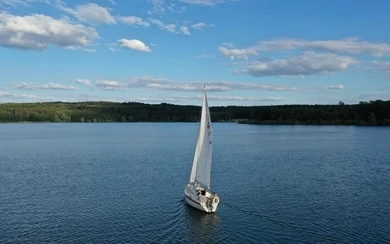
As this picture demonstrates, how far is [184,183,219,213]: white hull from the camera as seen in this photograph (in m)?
39.4

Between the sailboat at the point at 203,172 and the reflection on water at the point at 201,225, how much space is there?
25.0 inches

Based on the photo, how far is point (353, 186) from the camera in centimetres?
5138

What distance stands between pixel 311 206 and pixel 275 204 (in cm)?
399

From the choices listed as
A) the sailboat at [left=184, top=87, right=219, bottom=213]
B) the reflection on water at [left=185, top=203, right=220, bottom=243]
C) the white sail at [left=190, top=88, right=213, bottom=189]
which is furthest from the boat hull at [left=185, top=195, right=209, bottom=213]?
the white sail at [left=190, top=88, right=213, bottom=189]

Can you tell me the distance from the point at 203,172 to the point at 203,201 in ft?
11.8

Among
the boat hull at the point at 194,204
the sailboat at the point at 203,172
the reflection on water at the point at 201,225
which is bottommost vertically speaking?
the reflection on water at the point at 201,225

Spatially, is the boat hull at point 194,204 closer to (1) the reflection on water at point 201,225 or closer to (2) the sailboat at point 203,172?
(2) the sailboat at point 203,172

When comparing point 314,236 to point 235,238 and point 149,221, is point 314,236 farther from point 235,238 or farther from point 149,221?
point 149,221

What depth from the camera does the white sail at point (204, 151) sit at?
39.8 meters

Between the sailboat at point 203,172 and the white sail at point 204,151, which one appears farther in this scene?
the white sail at point 204,151

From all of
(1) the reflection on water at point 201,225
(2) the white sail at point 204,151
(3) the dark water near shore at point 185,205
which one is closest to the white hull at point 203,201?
(1) the reflection on water at point 201,225

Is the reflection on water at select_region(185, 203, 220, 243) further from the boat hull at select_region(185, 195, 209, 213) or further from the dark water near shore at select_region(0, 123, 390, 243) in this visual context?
the boat hull at select_region(185, 195, 209, 213)

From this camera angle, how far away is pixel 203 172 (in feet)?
138

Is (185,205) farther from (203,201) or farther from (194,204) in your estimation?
(203,201)
